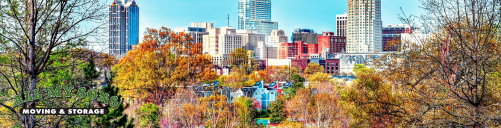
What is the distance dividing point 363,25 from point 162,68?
14404 cm

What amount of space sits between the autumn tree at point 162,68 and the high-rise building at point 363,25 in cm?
13284

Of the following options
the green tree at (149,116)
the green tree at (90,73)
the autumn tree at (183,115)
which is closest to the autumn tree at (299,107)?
the autumn tree at (183,115)

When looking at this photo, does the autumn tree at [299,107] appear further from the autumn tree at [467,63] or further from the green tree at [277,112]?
the autumn tree at [467,63]

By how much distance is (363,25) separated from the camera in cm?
16988

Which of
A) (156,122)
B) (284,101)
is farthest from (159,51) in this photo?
(156,122)

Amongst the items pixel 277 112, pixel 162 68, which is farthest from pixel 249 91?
pixel 162 68

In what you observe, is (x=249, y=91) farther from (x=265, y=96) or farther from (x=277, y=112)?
(x=277, y=112)

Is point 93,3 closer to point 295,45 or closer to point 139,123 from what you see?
point 139,123

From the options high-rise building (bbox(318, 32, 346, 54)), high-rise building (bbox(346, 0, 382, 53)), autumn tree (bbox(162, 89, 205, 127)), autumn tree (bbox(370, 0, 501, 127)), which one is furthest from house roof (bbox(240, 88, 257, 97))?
high-rise building (bbox(346, 0, 382, 53))

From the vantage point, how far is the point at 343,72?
118 metres

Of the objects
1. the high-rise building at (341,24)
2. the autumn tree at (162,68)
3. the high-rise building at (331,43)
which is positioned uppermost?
the high-rise building at (341,24)

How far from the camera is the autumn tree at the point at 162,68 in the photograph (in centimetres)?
3353

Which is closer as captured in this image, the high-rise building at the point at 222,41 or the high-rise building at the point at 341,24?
the high-rise building at the point at 222,41

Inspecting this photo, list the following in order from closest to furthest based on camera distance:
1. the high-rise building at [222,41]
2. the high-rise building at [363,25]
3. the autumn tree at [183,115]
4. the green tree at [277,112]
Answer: the autumn tree at [183,115]
the green tree at [277,112]
the high-rise building at [363,25]
the high-rise building at [222,41]
